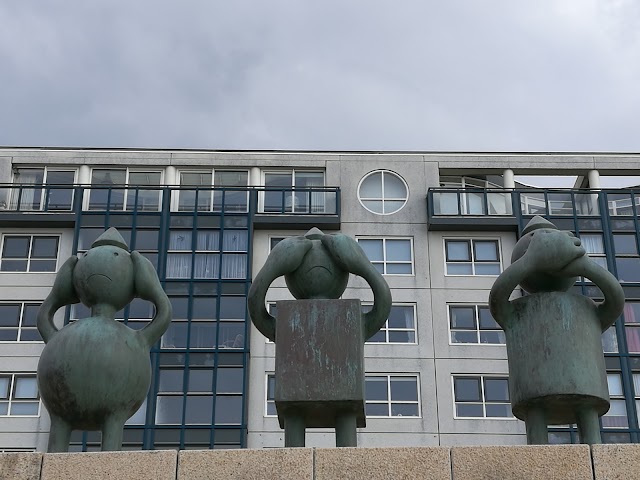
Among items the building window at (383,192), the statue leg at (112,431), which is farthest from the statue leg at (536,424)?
the building window at (383,192)

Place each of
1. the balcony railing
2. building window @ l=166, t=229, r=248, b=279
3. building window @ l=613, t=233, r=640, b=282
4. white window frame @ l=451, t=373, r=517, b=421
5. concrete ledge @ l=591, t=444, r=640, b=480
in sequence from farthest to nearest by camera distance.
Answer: the balcony railing < building window @ l=613, t=233, r=640, b=282 < building window @ l=166, t=229, r=248, b=279 < white window frame @ l=451, t=373, r=517, b=421 < concrete ledge @ l=591, t=444, r=640, b=480

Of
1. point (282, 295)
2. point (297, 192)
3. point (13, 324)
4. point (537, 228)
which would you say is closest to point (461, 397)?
point (282, 295)

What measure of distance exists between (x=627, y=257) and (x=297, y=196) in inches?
520

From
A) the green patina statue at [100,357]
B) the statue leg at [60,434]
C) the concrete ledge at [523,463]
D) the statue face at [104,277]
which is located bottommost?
the concrete ledge at [523,463]

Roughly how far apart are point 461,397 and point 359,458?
31.2m

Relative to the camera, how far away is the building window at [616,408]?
4088 cm

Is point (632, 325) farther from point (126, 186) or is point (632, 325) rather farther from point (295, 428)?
point (295, 428)

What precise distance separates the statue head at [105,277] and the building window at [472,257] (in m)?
31.6

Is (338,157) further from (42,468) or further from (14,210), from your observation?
(42,468)

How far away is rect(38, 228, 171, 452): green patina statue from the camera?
39.9ft

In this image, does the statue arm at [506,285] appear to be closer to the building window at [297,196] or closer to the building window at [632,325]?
the building window at [632,325]

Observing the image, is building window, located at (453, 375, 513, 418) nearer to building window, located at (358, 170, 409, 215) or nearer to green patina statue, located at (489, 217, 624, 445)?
building window, located at (358, 170, 409, 215)

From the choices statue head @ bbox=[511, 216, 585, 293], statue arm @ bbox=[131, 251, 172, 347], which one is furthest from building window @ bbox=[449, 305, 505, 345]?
statue arm @ bbox=[131, 251, 172, 347]

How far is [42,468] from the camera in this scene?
1052 centimetres
